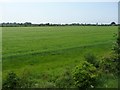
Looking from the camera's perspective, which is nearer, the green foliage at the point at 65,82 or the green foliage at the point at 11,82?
the green foliage at the point at 11,82

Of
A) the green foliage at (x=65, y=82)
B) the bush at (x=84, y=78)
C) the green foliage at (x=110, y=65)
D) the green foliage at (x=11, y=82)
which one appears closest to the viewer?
the green foliage at (x=11, y=82)

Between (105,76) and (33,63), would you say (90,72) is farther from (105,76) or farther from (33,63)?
(33,63)

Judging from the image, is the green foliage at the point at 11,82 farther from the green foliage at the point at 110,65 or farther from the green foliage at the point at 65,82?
the green foliage at the point at 110,65

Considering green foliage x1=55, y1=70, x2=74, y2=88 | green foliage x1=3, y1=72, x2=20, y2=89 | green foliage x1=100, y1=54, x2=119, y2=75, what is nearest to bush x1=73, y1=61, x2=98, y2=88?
green foliage x1=55, y1=70, x2=74, y2=88

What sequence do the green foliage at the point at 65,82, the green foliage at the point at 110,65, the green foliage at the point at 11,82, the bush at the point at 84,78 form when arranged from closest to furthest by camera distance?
1. the green foliage at the point at 11,82
2. the bush at the point at 84,78
3. the green foliage at the point at 65,82
4. the green foliage at the point at 110,65

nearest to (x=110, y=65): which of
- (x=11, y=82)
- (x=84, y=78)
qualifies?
(x=84, y=78)

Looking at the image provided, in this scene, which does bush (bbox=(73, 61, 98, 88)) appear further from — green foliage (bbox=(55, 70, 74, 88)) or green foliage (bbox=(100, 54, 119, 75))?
green foliage (bbox=(100, 54, 119, 75))

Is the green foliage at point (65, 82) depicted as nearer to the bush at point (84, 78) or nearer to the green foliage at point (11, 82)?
the bush at point (84, 78)

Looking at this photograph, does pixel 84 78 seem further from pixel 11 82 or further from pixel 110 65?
pixel 110 65

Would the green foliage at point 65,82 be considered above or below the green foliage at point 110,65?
below

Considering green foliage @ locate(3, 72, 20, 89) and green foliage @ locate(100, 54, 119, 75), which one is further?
green foliage @ locate(100, 54, 119, 75)

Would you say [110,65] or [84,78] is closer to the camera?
[84,78]

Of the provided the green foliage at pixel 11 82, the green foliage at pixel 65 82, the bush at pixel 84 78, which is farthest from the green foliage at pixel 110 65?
the green foliage at pixel 11 82

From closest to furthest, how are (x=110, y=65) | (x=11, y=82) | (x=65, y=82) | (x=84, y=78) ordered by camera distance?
1. (x=11, y=82)
2. (x=84, y=78)
3. (x=65, y=82)
4. (x=110, y=65)
